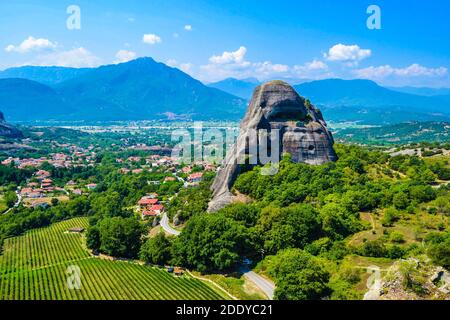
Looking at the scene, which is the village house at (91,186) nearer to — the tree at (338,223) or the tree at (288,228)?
the tree at (288,228)

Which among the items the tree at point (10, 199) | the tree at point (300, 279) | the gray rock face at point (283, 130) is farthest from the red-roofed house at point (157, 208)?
the tree at point (300, 279)

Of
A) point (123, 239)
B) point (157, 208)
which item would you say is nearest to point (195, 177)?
point (157, 208)

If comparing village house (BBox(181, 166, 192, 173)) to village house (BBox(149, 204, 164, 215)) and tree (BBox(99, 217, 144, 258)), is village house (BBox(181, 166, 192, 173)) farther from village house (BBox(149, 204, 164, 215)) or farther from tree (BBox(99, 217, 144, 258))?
tree (BBox(99, 217, 144, 258))

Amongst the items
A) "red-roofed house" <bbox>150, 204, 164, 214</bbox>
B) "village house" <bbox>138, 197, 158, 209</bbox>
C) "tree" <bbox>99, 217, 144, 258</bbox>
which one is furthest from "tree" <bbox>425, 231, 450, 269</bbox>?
"village house" <bbox>138, 197, 158, 209</bbox>

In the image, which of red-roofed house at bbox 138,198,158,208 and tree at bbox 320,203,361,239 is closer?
tree at bbox 320,203,361,239

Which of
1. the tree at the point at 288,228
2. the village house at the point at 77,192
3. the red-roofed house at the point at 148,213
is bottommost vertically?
the village house at the point at 77,192

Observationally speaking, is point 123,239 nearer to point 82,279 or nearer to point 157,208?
point 82,279
